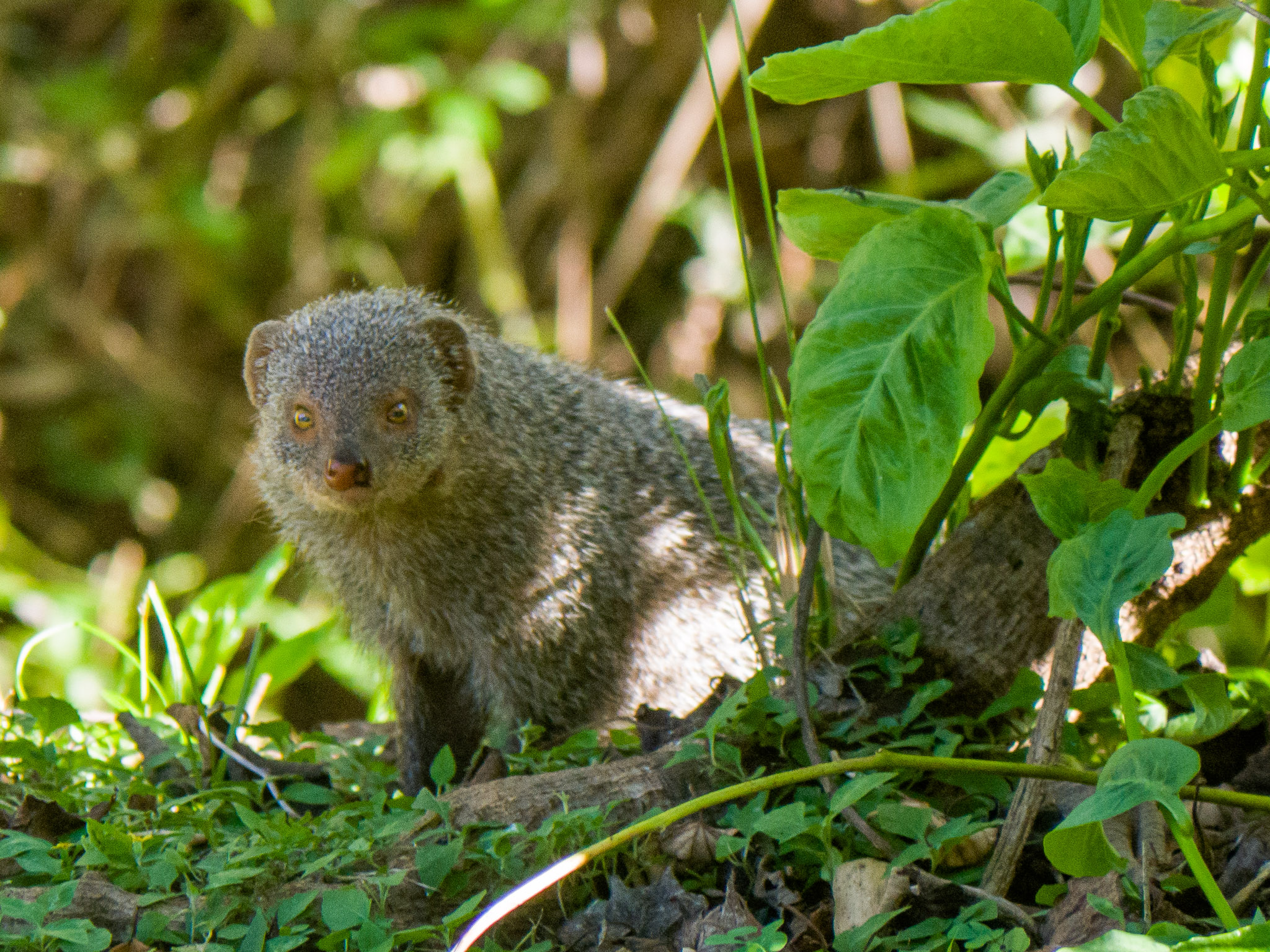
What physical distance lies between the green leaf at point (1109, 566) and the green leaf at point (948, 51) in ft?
1.91

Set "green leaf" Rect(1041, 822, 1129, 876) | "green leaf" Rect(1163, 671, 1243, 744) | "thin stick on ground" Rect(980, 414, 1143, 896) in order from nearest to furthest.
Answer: "green leaf" Rect(1041, 822, 1129, 876) → "thin stick on ground" Rect(980, 414, 1143, 896) → "green leaf" Rect(1163, 671, 1243, 744)

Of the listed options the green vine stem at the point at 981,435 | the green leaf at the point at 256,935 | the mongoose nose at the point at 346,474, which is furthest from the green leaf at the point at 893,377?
the mongoose nose at the point at 346,474

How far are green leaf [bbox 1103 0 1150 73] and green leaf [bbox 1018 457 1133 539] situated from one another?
0.56 metres

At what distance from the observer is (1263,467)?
77.2 inches

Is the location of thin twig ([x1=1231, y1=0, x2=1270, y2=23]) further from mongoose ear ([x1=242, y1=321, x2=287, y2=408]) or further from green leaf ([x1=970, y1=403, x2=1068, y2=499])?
mongoose ear ([x1=242, y1=321, x2=287, y2=408])

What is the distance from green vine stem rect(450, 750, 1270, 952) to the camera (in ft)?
4.72

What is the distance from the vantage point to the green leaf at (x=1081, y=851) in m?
1.39

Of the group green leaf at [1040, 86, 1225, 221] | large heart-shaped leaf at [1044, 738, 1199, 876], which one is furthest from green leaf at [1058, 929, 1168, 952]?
green leaf at [1040, 86, 1225, 221]

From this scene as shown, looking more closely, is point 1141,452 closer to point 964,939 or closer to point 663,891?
point 964,939

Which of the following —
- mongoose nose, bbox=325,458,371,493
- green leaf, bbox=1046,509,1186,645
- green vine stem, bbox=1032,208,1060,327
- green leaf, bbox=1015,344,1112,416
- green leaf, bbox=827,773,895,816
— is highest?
green vine stem, bbox=1032,208,1060,327

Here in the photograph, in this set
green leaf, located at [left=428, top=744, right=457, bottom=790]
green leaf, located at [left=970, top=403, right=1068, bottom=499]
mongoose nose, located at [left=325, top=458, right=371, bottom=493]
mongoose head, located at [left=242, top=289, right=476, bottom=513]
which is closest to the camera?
green leaf, located at [left=428, top=744, right=457, bottom=790]

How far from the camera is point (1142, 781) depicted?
1.27m

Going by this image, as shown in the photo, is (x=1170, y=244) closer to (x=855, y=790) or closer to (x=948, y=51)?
(x=948, y=51)

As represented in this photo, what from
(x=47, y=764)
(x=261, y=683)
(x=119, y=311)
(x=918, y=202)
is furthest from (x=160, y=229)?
(x=918, y=202)
